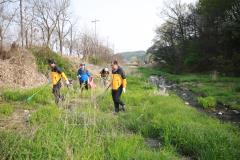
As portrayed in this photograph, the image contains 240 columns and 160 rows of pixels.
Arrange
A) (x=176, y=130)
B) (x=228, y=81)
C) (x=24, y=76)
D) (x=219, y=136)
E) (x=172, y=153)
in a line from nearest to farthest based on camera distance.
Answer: (x=172, y=153) < (x=219, y=136) < (x=176, y=130) < (x=24, y=76) < (x=228, y=81)

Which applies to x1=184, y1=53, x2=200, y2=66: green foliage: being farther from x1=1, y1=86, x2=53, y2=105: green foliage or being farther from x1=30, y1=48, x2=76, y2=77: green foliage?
x1=1, y1=86, x2=53, y2=105: green foliage

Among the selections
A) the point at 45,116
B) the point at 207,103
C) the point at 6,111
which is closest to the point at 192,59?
the point at 207,103

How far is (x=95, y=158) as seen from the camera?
599cm

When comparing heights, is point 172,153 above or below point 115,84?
below

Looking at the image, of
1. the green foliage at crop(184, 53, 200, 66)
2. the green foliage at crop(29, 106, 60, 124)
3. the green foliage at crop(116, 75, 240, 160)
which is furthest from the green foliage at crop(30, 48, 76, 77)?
the green foliage at crop(184, 53, 200, 66)

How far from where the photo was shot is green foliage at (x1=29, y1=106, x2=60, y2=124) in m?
9.11

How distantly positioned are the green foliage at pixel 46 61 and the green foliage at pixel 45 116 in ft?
43.6

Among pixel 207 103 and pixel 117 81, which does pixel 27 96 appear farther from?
pixel 207 103

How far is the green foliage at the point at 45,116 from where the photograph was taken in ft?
29.9

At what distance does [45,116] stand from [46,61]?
Result: 52.9 feet

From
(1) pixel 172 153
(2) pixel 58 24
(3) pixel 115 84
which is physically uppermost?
(2) pixel 58 24

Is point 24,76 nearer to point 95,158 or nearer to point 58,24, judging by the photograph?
point 95,158

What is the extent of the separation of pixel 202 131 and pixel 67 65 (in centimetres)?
2064

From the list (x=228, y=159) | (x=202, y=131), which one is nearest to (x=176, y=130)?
(x=202, y=131)
